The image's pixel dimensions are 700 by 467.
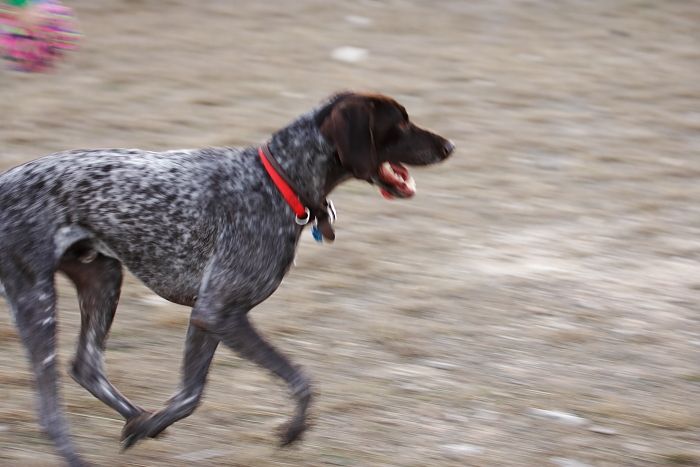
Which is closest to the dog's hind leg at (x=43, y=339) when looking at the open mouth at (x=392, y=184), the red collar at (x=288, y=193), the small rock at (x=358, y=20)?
the red collar at (x=288, y=193)

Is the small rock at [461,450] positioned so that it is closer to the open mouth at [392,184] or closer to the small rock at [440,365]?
the small rock at [440,365]

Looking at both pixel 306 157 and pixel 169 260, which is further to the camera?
pixel 306 157

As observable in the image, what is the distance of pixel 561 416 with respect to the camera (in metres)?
4.88

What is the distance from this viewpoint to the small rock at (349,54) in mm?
10283

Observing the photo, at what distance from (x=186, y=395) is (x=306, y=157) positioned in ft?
3.45

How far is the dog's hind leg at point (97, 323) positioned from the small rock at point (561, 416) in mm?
1715

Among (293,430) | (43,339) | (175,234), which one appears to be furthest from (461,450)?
(43,339)

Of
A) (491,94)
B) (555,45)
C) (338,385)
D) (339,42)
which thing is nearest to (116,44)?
(339,42)

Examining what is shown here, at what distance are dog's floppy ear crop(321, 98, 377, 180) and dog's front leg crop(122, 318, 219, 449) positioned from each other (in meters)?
0.87

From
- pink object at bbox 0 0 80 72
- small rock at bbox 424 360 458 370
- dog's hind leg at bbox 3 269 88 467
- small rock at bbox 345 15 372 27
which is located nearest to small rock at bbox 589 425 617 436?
small rock at bbox 424 360 458 370

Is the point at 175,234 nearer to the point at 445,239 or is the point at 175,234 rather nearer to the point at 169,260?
the point at 169,260

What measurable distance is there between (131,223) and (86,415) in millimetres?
1039

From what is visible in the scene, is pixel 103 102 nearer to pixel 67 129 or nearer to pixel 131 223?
pixel 67 129

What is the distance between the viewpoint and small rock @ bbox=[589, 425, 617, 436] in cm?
474
